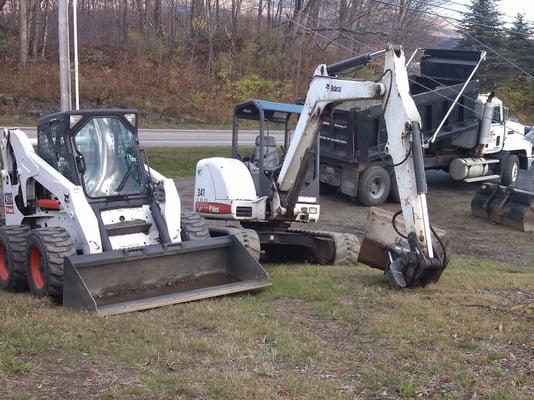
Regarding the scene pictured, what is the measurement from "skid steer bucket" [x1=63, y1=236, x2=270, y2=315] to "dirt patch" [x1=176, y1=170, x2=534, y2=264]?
22.4 feet

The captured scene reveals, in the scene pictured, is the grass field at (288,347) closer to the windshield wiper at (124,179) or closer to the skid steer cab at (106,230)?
the skid steer cab at (106,230)

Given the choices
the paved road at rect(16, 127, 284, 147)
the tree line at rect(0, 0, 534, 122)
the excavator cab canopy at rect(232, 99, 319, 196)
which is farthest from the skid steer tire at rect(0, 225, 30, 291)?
the tree line at rect(0, 0, 534, 122)

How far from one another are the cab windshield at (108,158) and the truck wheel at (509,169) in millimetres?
15700

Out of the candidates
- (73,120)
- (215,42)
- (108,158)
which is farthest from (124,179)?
(215,42)

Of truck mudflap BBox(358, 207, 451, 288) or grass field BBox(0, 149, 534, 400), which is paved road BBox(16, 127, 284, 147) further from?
grass field BBox(0, 149, 534, 400)

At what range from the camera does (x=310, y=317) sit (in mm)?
7633

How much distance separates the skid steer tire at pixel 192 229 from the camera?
9416mm

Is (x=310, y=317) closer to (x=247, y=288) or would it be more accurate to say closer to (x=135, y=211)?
(x=247, y=288)

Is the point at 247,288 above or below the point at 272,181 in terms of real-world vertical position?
below

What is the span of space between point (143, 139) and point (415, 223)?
21.8 metres

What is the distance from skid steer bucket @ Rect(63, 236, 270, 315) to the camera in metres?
7.81

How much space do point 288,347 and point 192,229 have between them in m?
3.40

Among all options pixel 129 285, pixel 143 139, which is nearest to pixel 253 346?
pixel 129 285

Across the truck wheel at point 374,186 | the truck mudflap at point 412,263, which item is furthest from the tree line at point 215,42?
the truck mudflap at point 412,263
